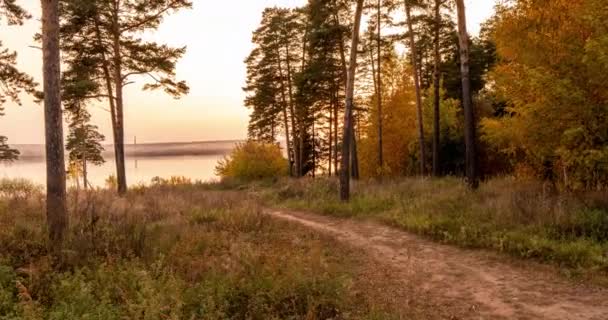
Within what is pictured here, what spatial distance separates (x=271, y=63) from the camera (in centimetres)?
3622

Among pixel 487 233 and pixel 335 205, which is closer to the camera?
pixel 487 233

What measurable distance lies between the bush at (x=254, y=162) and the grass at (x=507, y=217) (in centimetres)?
1875

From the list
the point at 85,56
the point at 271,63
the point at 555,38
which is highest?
the point at 271,63

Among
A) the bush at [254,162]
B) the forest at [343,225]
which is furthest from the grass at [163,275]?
the bush at [254,162]

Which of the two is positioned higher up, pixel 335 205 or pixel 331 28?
pixel 331 28

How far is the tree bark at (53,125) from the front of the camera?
8.02 metres

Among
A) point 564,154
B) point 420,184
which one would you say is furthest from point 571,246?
point 420,184

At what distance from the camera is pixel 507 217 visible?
10703 mm

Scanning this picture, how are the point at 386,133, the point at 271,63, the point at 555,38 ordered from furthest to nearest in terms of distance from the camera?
the point at 271,63 → the point at 386,133 → the point at 555,38

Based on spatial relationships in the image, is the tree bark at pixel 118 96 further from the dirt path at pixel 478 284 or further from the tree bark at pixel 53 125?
the dirt path at pixel 478 284

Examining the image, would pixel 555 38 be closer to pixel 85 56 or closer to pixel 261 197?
pixel 261 197

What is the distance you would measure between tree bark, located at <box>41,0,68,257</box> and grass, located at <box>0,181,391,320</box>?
1.15 feet

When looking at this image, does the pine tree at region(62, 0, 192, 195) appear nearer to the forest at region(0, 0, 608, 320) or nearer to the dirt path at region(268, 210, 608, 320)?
the forest at region(0, 0, 608, 320)

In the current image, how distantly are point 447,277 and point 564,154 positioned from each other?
4592 mm
